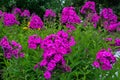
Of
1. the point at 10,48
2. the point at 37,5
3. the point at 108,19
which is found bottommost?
the point at 37,5

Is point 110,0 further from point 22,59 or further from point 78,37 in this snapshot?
point 22,59

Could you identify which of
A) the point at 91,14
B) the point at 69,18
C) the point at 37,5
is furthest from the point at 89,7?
the point at 37,5

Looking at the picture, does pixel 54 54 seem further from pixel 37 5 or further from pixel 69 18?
pixel 37 5

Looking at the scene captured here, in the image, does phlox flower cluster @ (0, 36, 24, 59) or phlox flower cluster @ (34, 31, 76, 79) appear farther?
phlox flower cluster @ (0, 36, 24, 59)

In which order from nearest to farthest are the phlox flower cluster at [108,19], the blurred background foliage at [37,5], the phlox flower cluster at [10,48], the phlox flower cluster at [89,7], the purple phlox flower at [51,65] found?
1. the purple phlox flower at [51,65]
2. the phlox flower cluster at [10,48]
3. the phlox flower cluster at [108,19]
4. the phlox flower cluster at [89,7]
5. the blurred background foliage at [37,5]

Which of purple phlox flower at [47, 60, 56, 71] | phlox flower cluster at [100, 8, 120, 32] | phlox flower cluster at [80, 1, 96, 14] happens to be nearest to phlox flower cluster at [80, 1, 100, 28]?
phlox flower cluster at [80, 1, 96, 14]

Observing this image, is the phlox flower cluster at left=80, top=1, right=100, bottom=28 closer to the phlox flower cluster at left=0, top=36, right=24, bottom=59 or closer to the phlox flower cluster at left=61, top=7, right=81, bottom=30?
the phlox flower cluster at left=61, top=7, right=81, bottom=30

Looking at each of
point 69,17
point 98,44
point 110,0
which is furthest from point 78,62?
point 110,0

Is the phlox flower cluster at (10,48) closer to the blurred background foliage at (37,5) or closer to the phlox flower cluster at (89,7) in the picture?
the phlox flower cluster at (89,7)

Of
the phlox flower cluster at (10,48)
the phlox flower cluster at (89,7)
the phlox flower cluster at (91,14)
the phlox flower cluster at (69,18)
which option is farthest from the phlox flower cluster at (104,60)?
the phlox flower cluster at (89,7)

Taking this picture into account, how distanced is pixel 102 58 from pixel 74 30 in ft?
5.40

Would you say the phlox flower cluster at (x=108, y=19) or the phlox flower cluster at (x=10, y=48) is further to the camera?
the phlox flower cluster at (x=108, y=19)

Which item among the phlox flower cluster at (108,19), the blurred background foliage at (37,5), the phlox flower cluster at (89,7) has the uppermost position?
the phlox flower cluster at (89,7)

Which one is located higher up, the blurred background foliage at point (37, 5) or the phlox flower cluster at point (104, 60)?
the phlox flower cluster at point (104, 60)
